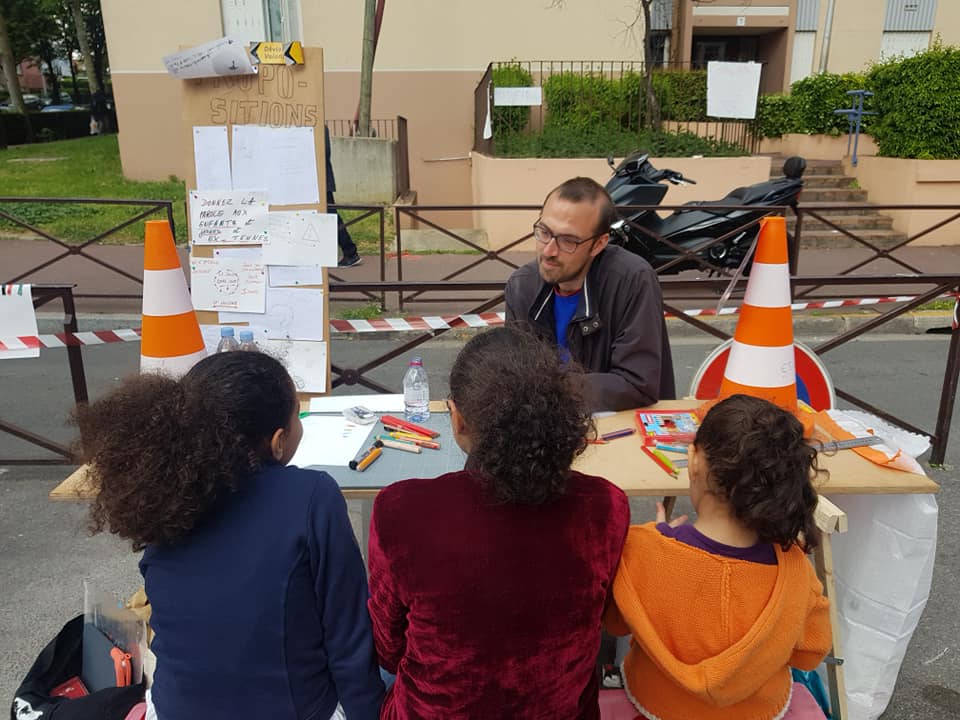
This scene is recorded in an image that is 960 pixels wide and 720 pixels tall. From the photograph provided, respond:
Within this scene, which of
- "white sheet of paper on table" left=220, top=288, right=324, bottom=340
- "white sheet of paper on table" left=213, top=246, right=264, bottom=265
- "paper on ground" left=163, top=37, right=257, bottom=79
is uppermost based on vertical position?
"paper on ground" left=163, top=37, right=257, bottom=79

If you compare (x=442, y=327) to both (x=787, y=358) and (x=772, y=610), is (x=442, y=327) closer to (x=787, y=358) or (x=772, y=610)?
(x=787, y=358)

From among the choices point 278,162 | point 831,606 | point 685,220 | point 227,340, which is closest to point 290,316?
point 227,340

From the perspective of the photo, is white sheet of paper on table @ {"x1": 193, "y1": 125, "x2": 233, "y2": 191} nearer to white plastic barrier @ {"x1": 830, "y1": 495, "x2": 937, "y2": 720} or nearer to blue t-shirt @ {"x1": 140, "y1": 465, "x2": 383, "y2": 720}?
blue t-shirt @ {"x1": 140, "y1": 465, "x2": 383, "y2": 720}

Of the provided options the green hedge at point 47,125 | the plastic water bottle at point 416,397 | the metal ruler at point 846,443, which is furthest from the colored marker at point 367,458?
the green hedge at point 47,125

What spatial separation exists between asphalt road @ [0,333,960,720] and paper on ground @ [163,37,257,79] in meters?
1.54

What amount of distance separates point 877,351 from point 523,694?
20.3 ft

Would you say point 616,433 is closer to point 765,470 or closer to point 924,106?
point 765,470

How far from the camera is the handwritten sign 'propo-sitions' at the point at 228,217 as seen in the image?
9.92ft

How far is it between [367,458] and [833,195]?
37.1 ft

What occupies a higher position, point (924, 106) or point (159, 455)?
point (924, 106)

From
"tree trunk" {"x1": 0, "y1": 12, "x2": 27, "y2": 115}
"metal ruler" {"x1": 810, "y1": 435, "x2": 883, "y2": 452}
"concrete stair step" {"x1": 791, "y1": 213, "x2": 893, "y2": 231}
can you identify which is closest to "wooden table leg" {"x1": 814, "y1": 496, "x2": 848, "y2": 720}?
"metal ruler" {"x1": 810, "y1": 435, "x2": 883, "y2": 452}

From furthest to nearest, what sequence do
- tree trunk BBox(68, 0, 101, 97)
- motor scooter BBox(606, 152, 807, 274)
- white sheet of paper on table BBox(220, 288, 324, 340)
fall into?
tree trunk BBox(68, 0, 101, 97)
motor scooter BBox(606, 152, 807, 274)
white sheet of paper on table BBox(220, 288, 324, 340)

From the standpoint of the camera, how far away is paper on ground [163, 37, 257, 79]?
2857 mm

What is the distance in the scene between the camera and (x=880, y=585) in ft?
7.93
